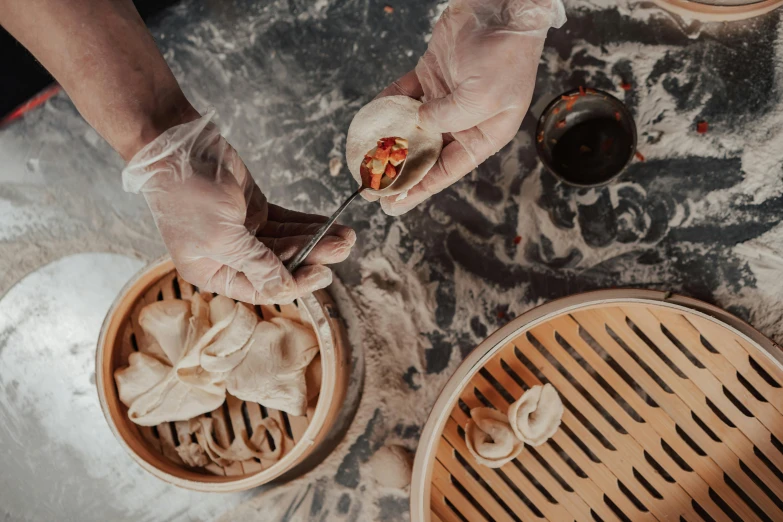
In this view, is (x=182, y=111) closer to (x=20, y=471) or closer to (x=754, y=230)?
(x=20, y=471)

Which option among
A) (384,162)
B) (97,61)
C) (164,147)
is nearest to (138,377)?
(164,147)

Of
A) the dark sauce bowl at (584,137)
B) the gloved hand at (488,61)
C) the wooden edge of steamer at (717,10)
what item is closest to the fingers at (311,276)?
the gloved hand at (488,61)

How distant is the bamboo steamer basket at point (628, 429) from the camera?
1854 mm

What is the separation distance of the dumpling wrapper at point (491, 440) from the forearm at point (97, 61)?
4.51 ft

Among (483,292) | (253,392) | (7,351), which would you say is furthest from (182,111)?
(7,351)

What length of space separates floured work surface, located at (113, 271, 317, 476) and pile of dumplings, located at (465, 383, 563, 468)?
0.64m

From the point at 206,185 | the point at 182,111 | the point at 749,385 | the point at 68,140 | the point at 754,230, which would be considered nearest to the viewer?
the point at 206,185

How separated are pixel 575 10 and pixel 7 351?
2.72m

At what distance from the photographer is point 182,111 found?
5.37 ft

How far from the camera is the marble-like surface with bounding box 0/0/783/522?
6.90ft

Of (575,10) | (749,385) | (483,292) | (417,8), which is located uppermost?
(417,8)

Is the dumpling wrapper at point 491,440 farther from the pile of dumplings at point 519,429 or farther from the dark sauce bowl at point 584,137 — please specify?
the dark sauce bowl at point 584,137

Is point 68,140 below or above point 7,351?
above

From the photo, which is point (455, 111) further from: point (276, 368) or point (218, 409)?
point (218, 409)
